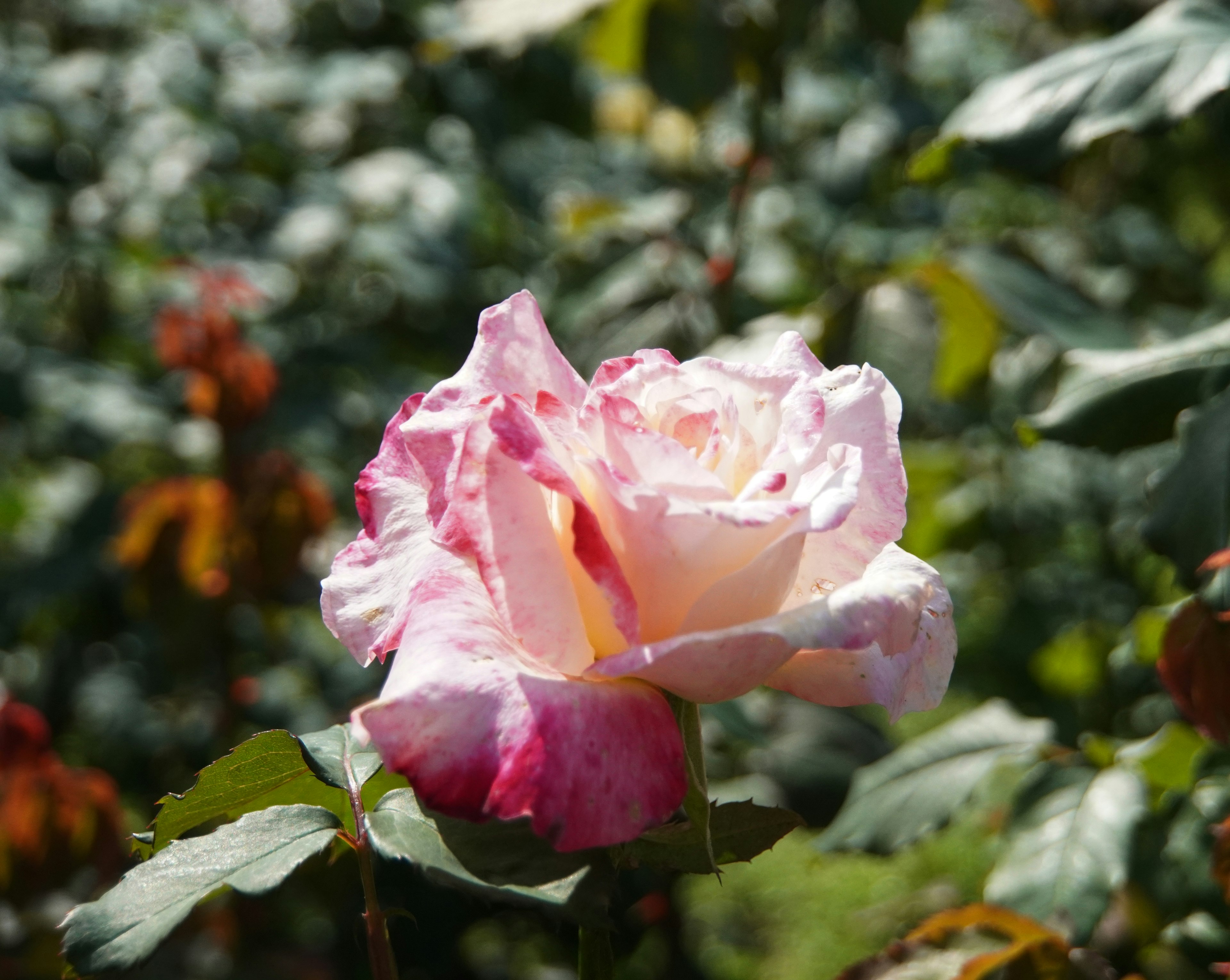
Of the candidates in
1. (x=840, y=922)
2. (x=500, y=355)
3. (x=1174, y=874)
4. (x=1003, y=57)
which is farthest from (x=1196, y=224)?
(x=500, y=355)

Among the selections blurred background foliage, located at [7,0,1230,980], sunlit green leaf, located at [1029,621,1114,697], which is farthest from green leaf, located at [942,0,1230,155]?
sunlit green leaf, located at [1029,621,1114,697]

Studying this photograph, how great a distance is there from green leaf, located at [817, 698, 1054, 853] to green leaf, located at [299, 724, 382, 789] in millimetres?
491

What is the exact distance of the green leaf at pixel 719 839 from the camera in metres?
0.36

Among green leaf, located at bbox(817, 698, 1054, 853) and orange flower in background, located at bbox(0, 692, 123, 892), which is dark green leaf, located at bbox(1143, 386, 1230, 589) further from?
orange flower in background, located at bbox(0, 692, 123, 892)

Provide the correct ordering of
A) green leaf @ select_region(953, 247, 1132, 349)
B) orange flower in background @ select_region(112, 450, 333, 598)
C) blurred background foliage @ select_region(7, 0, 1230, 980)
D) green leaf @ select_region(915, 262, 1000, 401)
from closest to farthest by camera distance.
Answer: blurred background foliage @ select_region(7, 0, 1230, 980) < green leaf @ select_region(953, 247, 1132, 349) < green leaf @ select_region(915, 262, 1000, 401) < orange flower in background @ select_region(112, 450, 333, 598)

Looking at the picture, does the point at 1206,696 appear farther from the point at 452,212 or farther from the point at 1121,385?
the point at 452,212

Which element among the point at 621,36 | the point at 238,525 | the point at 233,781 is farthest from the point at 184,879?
the point at 621,36

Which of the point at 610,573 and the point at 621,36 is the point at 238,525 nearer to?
the point at 621,36

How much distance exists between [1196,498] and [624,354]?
0.57 m

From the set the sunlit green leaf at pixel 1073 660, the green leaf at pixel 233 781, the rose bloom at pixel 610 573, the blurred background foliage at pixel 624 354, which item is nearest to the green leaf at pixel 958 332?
the blurred background foliage at pixel 624 354

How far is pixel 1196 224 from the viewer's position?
4.01 meters

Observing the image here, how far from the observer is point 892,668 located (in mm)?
390

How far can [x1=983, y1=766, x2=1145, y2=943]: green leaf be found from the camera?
674 mm

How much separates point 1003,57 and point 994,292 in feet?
5.76
